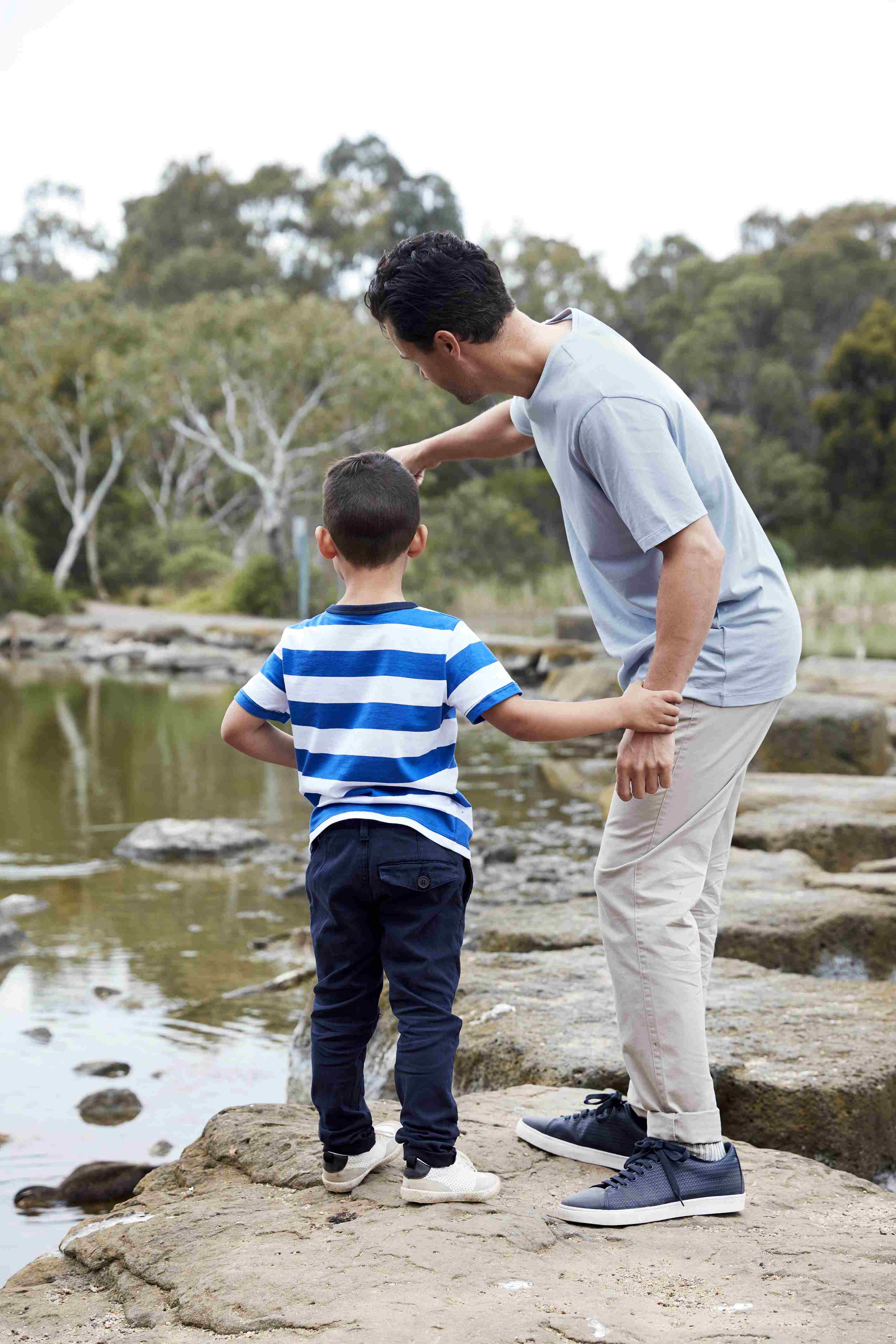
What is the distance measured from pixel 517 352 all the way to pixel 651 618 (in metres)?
0.51

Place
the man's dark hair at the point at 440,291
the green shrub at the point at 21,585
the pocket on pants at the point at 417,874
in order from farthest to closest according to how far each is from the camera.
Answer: the green shrub at the point at 21,585
the man's dark hair at the point at 440,291
the pocket on pants at the point at 417,874

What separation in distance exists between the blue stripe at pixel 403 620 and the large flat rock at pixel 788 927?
185 cm

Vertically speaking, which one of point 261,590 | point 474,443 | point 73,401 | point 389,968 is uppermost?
point 73,401

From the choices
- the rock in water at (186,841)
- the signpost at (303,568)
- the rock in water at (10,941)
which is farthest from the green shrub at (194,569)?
the rock in water at (10,941)

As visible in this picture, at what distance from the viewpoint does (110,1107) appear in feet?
12.5

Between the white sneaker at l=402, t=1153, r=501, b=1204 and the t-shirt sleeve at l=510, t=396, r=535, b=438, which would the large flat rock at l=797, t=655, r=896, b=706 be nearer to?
the t-shirt sleeve at l=510, t=396, r=535, b=438

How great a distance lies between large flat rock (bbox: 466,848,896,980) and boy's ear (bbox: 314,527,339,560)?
186 centimetres

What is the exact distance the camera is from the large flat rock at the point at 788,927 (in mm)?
4055

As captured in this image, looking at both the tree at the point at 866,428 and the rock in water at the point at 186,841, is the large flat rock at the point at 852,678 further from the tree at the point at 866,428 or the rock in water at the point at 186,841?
the tree at the point at 866,428

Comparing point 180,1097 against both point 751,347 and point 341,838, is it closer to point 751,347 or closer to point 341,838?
point 341,838

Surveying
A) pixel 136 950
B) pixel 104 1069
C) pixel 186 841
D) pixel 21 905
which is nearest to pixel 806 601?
pixel 186 841

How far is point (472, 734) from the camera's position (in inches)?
517

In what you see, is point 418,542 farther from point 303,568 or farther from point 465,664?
point 303,568

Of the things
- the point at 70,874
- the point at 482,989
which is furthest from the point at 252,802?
the point at 482,989
